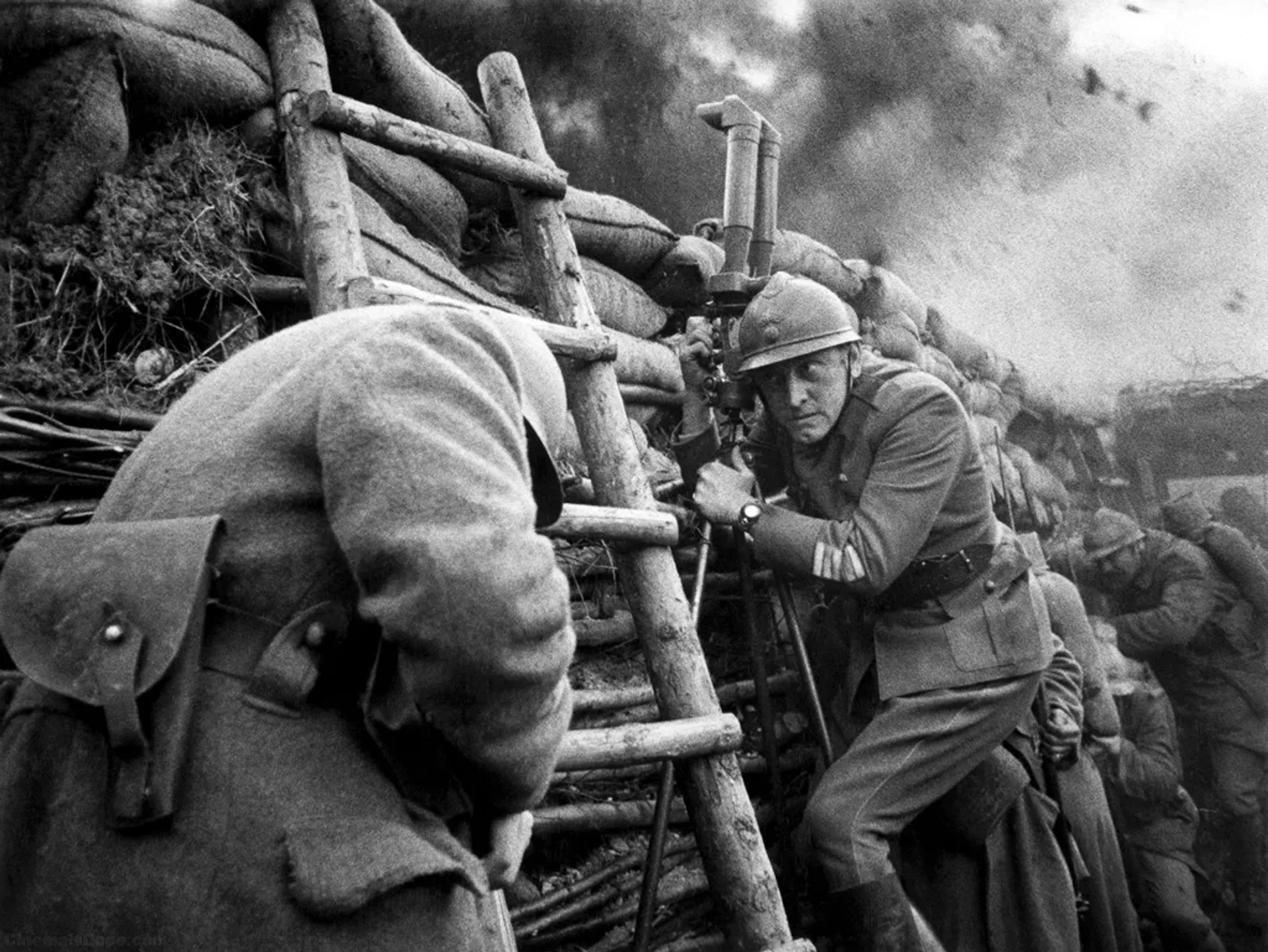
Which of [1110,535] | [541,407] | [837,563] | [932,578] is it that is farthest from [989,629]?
[1110,535]

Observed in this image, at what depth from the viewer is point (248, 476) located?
119 cm

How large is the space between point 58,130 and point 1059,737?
3.11 m

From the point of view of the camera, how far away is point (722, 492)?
2.93m

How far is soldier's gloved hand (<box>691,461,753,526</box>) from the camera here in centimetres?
289

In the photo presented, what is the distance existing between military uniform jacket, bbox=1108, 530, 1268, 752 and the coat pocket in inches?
205

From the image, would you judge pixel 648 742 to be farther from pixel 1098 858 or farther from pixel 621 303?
pixel 621 303

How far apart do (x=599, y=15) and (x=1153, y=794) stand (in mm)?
4437

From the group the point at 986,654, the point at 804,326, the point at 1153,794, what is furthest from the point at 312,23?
the point at 1153,794

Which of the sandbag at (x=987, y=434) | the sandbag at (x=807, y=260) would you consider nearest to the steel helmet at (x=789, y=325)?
the sandbag at (x=807, y=260)

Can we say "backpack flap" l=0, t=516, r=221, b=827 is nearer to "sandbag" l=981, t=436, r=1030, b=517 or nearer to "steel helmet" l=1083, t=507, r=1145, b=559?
"sandbag" l=981, t=436, r=1030, b=517

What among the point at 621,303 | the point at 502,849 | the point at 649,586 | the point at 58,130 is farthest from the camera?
the point at 621,303

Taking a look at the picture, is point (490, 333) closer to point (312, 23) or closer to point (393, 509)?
point (393, 509)

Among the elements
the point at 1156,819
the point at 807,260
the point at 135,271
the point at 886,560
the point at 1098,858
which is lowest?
the point at 1156,819

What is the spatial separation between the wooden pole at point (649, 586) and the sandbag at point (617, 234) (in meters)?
0.95
